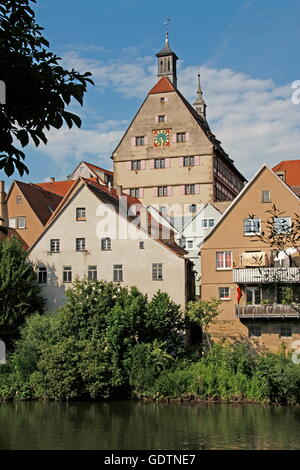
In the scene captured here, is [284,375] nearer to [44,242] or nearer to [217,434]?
[217,434]

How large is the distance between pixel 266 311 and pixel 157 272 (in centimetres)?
795

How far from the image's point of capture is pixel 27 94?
718cm

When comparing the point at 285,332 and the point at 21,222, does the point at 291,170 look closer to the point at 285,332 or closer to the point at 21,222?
the point at 21,222

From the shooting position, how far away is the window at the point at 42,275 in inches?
1807

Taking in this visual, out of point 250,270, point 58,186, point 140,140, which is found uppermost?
point 140,140

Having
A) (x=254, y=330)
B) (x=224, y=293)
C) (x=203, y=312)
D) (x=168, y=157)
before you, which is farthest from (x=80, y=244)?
(x=168, y=157)

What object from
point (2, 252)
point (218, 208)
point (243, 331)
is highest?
point (218, 208)

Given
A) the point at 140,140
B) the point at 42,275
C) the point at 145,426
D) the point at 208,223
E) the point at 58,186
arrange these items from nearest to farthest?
the point at 145,426 < the point at 42,275 < the point at 208,223 < the point at 140,140 < the point at 58,186

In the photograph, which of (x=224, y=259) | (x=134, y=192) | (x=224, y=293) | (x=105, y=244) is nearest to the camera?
(x=224, y=293)
